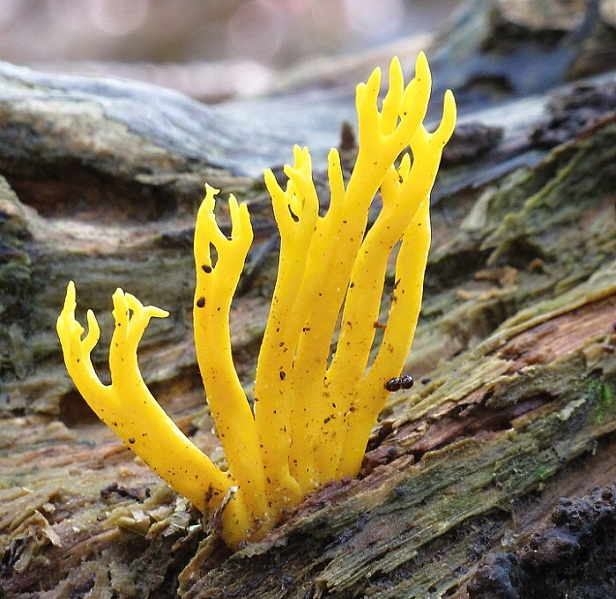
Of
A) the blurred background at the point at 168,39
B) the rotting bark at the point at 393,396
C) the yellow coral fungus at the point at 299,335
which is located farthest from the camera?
the blurred background at the point at 168,39

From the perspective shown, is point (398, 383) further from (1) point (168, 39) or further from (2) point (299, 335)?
(1) point (168, 39)

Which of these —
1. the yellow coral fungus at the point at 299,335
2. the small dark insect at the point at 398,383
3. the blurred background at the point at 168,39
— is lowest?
the small dark insect at the point at 398,383

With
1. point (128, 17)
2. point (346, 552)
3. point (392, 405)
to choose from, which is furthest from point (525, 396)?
point (128, 17)

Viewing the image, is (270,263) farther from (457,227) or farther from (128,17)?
(128,17)

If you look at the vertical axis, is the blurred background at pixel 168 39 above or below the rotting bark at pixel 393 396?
above

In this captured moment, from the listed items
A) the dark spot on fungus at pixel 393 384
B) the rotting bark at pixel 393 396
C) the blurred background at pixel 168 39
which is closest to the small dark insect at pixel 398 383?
the dark spot on fungus at pixel 393 384

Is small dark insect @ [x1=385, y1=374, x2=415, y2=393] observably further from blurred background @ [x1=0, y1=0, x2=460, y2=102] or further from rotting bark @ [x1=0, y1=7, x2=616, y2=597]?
blurred background @ [x1=0, y1=0, x2=460, y2=102]

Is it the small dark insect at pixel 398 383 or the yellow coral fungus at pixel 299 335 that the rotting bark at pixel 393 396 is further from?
the small dark insect at pixel 398 383
